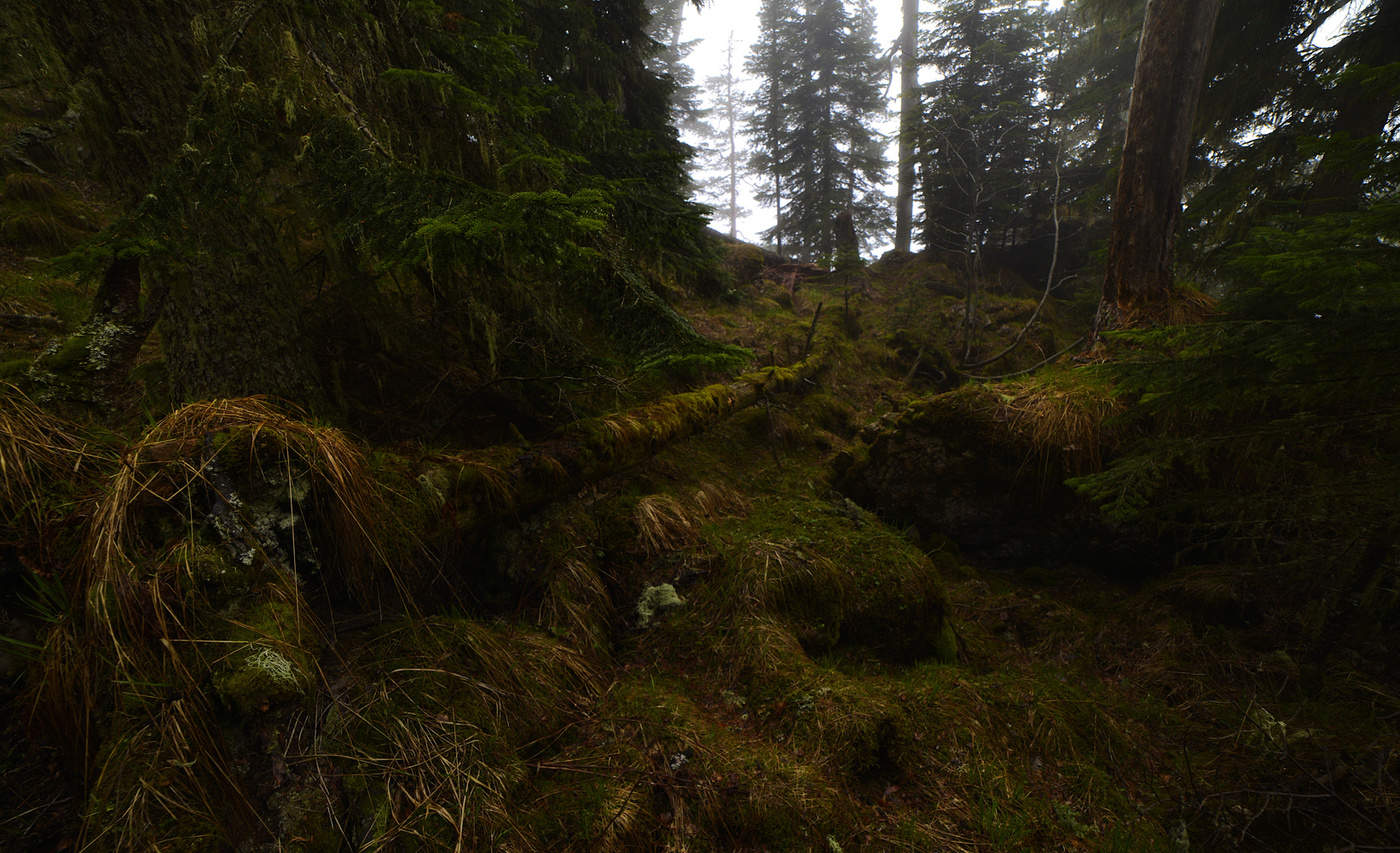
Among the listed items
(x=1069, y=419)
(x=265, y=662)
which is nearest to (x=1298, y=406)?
(x=1069, y=419)

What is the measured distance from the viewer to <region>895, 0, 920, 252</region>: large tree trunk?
14.8m

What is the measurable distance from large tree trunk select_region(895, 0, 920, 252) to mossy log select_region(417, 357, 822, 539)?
12.8 meters

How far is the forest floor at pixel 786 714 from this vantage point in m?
1.87

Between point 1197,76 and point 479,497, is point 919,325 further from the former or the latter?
point 479,497

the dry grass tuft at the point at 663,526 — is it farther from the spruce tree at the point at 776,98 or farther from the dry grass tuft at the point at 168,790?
the spruce tree at the point at 776,98

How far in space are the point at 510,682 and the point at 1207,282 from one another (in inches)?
445

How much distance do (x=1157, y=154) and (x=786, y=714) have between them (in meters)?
7.23

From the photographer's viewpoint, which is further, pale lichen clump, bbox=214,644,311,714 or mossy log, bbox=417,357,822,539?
mossy log, bbox=417,357,822,539

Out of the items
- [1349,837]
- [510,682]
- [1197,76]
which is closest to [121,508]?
[510,682]

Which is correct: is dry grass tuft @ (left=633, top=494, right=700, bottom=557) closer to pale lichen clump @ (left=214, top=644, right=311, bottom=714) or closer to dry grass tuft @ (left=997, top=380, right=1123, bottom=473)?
pale lichen clump @ (left=214, top=644, right=311, bottom=714)

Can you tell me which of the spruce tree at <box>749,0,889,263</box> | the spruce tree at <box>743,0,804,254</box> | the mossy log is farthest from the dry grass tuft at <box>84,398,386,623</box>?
the spruce tree at <box>743,0,804,254</box>

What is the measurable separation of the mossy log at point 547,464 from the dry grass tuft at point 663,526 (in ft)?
1.33

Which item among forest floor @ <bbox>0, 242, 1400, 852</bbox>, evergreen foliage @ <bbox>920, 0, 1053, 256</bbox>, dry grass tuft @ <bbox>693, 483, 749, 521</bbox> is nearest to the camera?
forest floor @ <bbox>0, 242, 1400, 852</bbox>

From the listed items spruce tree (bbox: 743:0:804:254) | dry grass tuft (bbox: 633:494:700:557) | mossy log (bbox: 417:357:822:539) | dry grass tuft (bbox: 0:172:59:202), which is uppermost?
spruce tree (bbox: 743:0:804:254)
